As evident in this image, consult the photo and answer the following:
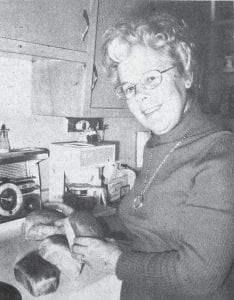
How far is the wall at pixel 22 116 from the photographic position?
1.79m

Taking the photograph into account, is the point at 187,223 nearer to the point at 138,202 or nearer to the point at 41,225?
the point at 138,202

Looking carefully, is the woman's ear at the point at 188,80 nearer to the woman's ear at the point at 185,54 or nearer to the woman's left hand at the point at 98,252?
the woman's ear at the point at 185,54

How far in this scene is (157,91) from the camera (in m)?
1.10

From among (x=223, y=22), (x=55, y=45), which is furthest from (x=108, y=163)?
(x=223, y=22)

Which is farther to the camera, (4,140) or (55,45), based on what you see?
(4,140)

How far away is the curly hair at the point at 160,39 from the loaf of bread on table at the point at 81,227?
2.00 feet

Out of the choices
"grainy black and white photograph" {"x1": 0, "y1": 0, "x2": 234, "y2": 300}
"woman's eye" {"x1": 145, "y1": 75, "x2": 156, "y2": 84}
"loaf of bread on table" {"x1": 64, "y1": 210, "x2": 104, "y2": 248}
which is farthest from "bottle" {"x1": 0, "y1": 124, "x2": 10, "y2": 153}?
"woman's eye" {"x1": 145, "y1": 75, "x2": 156, "y2": 84}

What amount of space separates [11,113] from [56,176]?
441 millimetres

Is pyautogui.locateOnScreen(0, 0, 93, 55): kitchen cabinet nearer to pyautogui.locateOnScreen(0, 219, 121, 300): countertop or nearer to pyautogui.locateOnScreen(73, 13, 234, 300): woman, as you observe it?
pyautogui.locateOnScreen(73, 13, 234, 300): woman

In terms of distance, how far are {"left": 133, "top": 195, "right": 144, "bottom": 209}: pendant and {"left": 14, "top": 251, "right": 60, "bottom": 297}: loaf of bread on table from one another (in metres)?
0.37

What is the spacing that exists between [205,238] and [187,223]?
0.07 meters

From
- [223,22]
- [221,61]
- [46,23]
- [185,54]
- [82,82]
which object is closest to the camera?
[185,54]

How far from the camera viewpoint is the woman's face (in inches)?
43.0

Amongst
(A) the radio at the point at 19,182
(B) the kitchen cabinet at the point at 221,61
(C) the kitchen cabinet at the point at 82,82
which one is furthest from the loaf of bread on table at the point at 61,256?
(B) the kitchen cabinet at the point at 221,61
